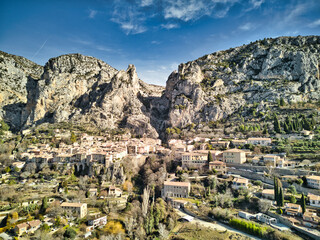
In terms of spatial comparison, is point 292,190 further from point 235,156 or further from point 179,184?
point 179,184

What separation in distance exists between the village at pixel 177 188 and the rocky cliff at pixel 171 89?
31.4m

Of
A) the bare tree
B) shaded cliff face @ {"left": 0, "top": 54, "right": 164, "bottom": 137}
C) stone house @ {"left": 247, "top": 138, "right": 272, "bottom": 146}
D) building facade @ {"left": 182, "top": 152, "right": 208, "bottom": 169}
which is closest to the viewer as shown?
the bare tree

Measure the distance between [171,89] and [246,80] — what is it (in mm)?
32705

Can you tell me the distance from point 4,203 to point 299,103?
8175 cm

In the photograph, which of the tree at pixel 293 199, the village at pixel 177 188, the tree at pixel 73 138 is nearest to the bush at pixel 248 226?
the village at pixel 177 188

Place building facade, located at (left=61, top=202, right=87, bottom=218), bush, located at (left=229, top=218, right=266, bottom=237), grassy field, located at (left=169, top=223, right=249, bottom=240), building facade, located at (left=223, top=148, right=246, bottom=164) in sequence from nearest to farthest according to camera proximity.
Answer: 1. bush, located at (left=229, top=218, right=266, bottom=237)
2. grassy field, located at (left=169, top=223, right=249, bottom=240)
3. building facade, located at (left=61, top=202, right=87, bottom=218)
4. building facade, located at (left=223, top=148, right=246, bottom=164)

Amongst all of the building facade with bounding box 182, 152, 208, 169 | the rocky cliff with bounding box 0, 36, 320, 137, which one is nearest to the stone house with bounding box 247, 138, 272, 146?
the building facade with bounding box 182, 152, 208, 169

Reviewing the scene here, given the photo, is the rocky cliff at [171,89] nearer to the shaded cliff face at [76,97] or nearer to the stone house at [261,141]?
the shaded cliff face at [76,97]

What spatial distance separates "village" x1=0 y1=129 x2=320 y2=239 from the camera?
29.0 meters

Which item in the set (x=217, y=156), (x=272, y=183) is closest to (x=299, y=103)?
(x=217, y=156)

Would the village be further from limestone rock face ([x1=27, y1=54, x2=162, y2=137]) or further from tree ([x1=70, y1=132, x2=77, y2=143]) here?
limestone rock face ([x1=27, y1=54, x2=162, y2=137])

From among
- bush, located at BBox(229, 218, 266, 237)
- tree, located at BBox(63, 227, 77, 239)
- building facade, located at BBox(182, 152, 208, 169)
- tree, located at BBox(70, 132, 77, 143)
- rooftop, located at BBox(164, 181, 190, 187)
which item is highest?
tree, located at BBox(70, 132, 77, 143)

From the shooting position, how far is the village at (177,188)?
28969mm

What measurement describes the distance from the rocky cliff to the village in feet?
103
